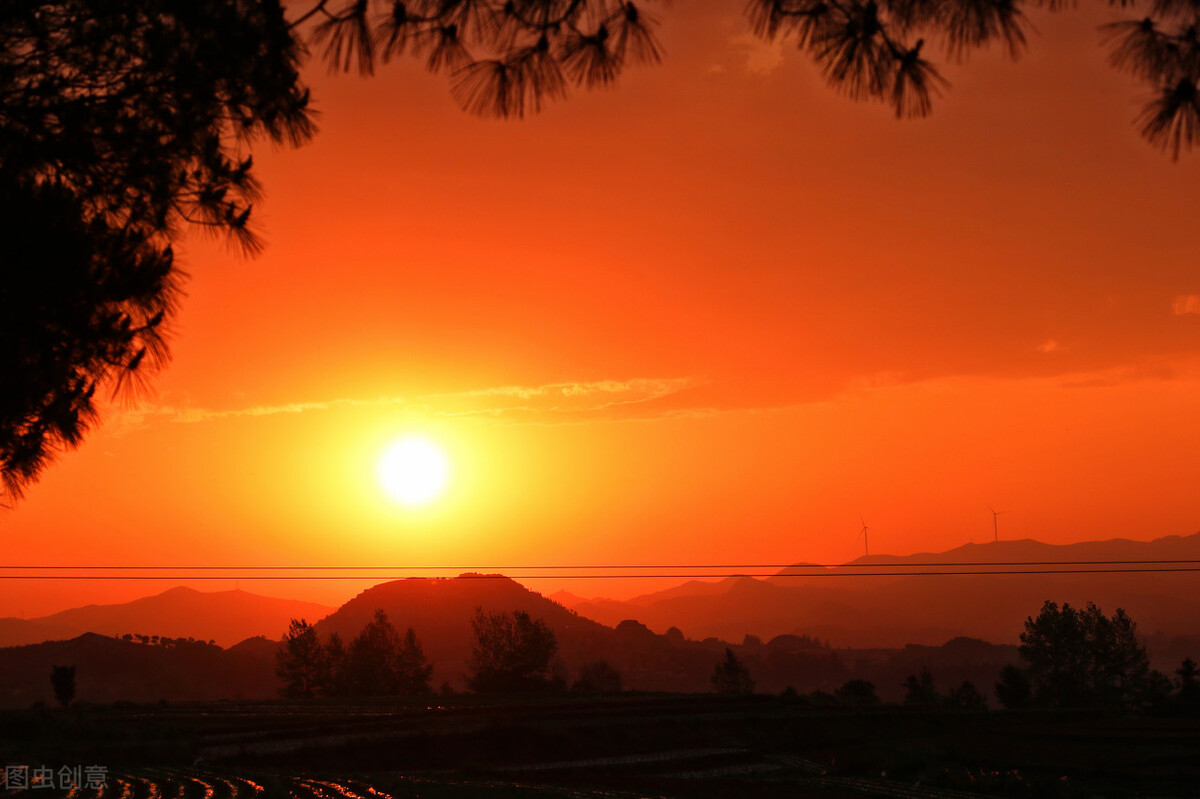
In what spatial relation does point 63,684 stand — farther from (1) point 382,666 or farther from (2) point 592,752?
(2) point 592,752

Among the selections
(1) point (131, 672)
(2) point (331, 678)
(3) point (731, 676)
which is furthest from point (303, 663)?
(1) point (131, 672)

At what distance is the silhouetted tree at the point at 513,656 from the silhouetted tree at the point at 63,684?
38.6 meters

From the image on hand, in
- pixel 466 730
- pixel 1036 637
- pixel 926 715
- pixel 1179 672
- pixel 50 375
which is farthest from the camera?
pixel 1036 637

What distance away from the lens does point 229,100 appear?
829 centimetres

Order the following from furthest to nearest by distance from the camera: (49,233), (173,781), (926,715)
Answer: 1. (926,715)
2. (173,781)
3. (49,233)

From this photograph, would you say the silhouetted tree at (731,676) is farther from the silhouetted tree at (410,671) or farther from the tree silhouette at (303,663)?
the tree silhouette at (303,663)

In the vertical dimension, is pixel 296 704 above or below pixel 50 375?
below

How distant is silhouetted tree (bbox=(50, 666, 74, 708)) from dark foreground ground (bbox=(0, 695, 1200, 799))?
2132 cm

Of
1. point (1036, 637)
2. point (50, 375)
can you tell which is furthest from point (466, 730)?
point (1036, 637)

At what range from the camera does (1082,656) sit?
11088 cm

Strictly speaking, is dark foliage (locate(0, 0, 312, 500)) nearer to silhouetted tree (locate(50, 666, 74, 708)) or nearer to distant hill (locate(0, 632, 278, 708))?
silhouetted tree (locate(50, 666, 74, 708))

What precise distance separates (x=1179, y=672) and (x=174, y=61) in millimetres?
110722

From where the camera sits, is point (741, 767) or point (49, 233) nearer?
point (49, 233)

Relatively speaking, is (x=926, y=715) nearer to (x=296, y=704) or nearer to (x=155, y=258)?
(x=296, y=704)
